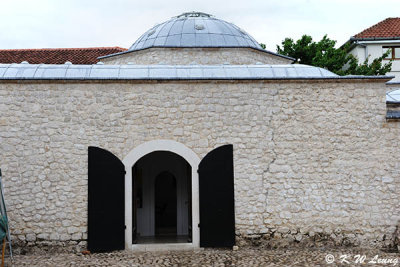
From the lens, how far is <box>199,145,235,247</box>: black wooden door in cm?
769

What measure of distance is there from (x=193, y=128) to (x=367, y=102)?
348 centimetres

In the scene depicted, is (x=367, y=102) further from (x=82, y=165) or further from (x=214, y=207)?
(x=82, y=165)

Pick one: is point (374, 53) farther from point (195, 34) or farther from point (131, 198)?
point (131, 198)

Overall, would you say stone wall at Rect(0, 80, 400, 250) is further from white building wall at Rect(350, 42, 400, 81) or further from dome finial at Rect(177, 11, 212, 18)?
white building wall at Rect(350, 42, 400, 81)

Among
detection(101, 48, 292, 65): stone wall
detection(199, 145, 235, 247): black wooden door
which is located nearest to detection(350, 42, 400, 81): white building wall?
detection(101, 48, 292, 65): stone wall

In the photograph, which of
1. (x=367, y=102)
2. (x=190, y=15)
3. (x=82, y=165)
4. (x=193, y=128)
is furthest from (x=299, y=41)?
(x=82, y=165)

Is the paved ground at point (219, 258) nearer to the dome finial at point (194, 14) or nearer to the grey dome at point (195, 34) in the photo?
the grey dome at point (195, 34)

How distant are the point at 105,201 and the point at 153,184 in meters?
2.69

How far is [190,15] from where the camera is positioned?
13742mm

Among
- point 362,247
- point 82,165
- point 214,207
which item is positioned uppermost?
point 82,165

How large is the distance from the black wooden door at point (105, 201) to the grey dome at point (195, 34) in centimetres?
510

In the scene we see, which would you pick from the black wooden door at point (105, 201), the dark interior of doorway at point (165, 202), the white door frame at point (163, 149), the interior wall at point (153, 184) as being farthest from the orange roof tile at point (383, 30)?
the black wooden door at point (105, 201)

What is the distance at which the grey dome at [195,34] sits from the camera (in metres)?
11.8

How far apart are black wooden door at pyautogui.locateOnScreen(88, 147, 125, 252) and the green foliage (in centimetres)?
1290
